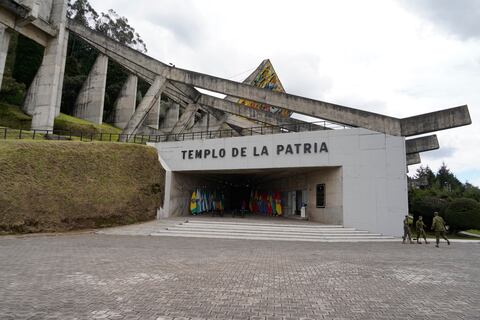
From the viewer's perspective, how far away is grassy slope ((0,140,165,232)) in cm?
1509

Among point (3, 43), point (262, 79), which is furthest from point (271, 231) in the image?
point (262, 79)

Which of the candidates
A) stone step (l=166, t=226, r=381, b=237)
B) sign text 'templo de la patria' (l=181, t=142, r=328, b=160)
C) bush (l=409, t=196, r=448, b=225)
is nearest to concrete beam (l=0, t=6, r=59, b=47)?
sign text 'templo de la patria' (l=181, t=142, r=328, b=160)

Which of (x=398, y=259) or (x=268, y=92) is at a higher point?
(x=268, y=92)

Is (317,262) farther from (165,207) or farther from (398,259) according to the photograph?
(165,207)

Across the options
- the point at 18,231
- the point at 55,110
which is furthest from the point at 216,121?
the point at 18,231

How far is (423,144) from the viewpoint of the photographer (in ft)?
71.1

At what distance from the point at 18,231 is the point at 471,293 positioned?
16.7 meters

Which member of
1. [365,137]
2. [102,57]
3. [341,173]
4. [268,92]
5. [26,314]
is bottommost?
[26,314]

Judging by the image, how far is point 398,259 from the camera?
10.3 meters

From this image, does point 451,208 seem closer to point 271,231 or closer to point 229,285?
point 271,231

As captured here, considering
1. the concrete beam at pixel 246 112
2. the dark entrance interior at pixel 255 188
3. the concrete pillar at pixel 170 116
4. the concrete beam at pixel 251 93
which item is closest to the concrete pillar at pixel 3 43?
the concrete beam at pixel 251 93

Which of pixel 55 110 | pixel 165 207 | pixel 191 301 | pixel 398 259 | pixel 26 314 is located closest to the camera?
pixel 26 314

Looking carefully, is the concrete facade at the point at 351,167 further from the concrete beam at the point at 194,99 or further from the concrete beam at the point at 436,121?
the concrete beam at the point at 194,99

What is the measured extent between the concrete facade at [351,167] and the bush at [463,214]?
6.37 m
